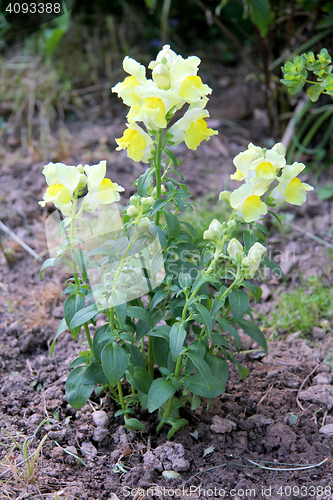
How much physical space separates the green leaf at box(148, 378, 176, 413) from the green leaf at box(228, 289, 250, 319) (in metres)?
0.35

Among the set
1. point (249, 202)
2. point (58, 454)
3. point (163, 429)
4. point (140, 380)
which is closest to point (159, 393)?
point (140, 380)

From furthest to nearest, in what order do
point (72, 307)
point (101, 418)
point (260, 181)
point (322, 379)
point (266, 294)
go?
point (266, 294) < point (322, 379) < point (101, 418) < point (72, 307) < point (260, 181)

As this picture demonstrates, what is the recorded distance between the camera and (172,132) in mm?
1530

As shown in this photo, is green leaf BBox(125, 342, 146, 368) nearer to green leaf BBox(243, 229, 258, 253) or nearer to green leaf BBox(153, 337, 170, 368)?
green leaf BBox(153, 337, 170, 368)

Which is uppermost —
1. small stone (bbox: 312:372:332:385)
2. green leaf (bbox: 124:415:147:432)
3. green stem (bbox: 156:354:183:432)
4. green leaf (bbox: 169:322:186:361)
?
green leaf (bbox: 169:322:186:361)

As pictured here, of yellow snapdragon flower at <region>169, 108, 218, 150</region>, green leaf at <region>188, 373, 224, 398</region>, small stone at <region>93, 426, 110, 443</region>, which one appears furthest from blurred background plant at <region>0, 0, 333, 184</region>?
small stone at <region>93, 426, 110, 443</region>

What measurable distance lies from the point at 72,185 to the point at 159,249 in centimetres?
38

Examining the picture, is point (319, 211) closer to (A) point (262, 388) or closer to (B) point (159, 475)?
(A) point (262, 388)

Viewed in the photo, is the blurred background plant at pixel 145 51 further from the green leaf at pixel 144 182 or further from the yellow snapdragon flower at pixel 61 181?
the yellow snapdragon flower at pixel 61 181

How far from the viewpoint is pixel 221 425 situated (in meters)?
1.77

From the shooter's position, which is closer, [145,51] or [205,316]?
[205,316]

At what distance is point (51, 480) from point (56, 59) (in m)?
4.18

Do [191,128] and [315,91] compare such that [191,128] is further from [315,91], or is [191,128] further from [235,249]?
[315,91]
